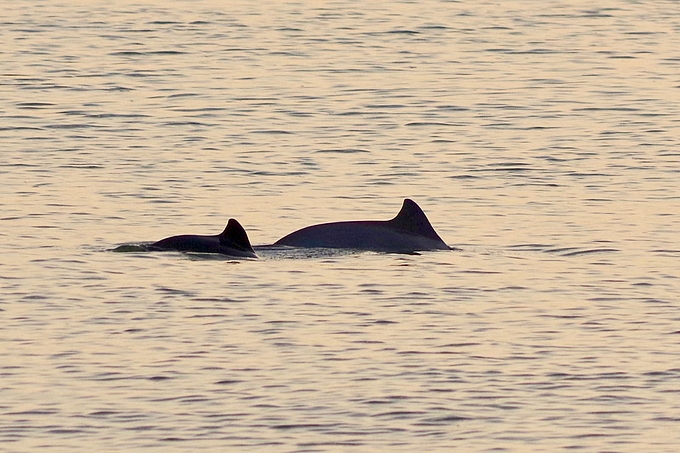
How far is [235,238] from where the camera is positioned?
806 inches

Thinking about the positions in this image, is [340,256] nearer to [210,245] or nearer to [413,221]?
[413,221]

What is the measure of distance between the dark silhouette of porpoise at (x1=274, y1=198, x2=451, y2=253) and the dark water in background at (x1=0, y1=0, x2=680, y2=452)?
1.23 feet

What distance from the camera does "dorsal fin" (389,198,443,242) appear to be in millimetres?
21047

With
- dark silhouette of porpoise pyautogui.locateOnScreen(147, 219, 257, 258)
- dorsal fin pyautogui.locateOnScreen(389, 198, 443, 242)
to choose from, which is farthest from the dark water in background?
dorsal fin pyautogui.locateOnScreen(389, 198, 443, 242)

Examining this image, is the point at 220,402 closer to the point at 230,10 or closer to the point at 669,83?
the point at 669,83

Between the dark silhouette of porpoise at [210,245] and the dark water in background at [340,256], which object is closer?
the dark water in background at [340,256]

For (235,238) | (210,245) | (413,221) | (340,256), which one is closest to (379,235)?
(413,221)

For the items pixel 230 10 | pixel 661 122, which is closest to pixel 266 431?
pixel 661 122

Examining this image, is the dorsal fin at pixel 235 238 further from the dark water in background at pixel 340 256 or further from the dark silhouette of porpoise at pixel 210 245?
the dark water in background at pixel 340 256

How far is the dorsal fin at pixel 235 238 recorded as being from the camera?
20.2m

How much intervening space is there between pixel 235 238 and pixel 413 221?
198 centimetres

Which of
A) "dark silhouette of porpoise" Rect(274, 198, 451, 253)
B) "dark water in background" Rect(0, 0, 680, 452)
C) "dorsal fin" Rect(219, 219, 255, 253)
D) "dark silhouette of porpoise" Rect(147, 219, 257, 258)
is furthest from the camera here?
"dark silhouette of porpoise" Rect(274, 198, 451, 253)

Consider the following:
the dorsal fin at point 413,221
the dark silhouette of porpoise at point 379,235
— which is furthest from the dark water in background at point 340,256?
the dorsal fin at point 413,221

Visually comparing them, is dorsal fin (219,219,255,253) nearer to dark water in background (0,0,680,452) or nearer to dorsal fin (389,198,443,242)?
dark water in background (0,0,680,452)
